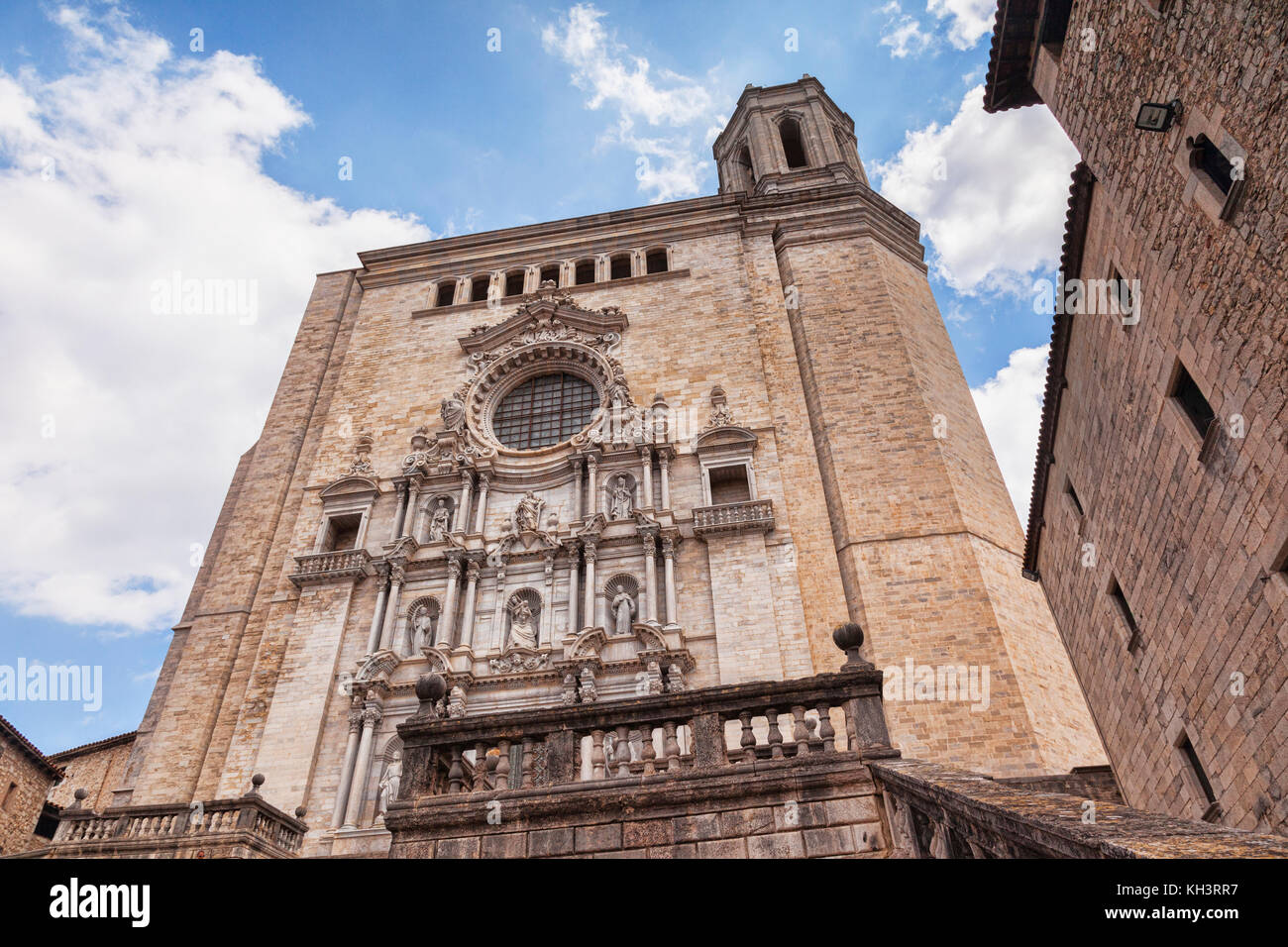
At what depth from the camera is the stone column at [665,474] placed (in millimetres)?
17844

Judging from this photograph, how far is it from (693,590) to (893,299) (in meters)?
9.92

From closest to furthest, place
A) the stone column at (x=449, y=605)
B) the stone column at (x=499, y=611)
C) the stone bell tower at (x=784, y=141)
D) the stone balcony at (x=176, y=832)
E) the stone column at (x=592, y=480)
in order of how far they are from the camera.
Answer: the stone balcony at (x=176, y=832) → the stone column at (x=449, y=605) → the stone column at (x=499, y=611) → the stone column at (x=592, y=480) → the stone bell tower at (x=784, y=141)

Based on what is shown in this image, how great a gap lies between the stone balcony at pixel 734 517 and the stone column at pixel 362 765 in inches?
282

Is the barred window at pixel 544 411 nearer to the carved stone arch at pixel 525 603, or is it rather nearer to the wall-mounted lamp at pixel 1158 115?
the carved stone arch at pixel 525 603

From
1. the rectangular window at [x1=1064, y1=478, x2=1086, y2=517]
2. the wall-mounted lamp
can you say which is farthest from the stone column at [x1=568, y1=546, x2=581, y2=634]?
the wall-mounted lamp

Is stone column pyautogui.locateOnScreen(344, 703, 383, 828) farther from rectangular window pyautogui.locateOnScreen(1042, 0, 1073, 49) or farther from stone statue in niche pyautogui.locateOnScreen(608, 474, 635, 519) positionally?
rectangular window pyautogui.locateOnScreen(1042, 0, 1073, 49)

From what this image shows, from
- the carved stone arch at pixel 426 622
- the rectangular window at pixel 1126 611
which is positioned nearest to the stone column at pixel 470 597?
the carved stone arch at pixel 426 622

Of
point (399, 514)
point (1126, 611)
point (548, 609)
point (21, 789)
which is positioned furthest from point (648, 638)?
point (21, 789)

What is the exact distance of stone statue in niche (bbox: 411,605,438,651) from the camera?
55.2 ft

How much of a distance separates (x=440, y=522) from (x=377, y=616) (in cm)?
264

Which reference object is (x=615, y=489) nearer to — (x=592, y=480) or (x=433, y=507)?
(x=592, y=480)
